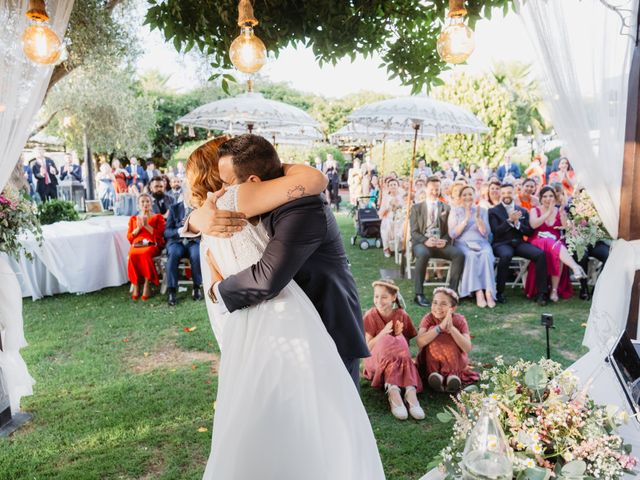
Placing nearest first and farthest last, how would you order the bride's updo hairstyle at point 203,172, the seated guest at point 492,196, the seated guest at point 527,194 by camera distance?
the bride's updo hairstyle at point 203,172
the seated guest at point 492,196
the seated guest at point 527,194

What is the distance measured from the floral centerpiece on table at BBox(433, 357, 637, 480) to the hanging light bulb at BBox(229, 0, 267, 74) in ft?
9.86

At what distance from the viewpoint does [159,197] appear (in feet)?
27.2

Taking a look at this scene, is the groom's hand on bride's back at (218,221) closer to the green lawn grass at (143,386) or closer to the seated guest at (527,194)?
the green lawn grass at (143,386)

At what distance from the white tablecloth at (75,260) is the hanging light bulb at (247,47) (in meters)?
4.81

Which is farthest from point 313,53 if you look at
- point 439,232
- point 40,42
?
point 439,232

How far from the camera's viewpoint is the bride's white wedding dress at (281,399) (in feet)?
6.15

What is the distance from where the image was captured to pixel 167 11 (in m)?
4.17

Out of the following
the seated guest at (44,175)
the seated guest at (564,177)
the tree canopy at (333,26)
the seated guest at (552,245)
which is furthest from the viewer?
the seated guest at (44,175)

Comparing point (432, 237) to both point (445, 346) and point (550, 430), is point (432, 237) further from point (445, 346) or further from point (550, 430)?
point (550, 430)

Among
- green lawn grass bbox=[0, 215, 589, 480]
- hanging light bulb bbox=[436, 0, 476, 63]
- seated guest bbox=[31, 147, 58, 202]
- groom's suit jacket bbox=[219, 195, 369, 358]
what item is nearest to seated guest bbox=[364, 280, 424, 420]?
green lawn grass bbox=[0, 215, 589, 480]

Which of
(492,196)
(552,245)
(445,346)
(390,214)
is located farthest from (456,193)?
(445,346)

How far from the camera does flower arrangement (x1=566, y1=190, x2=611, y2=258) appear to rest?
405cm

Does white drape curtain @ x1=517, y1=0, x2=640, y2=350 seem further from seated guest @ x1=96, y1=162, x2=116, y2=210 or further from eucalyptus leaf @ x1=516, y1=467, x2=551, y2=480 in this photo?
seated guest @ x1=96, y1=162, x2=116, y2=210

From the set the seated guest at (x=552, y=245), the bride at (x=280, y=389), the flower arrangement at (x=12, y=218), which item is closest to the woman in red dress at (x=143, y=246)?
the flower arrangement at (x=12, y=218)
